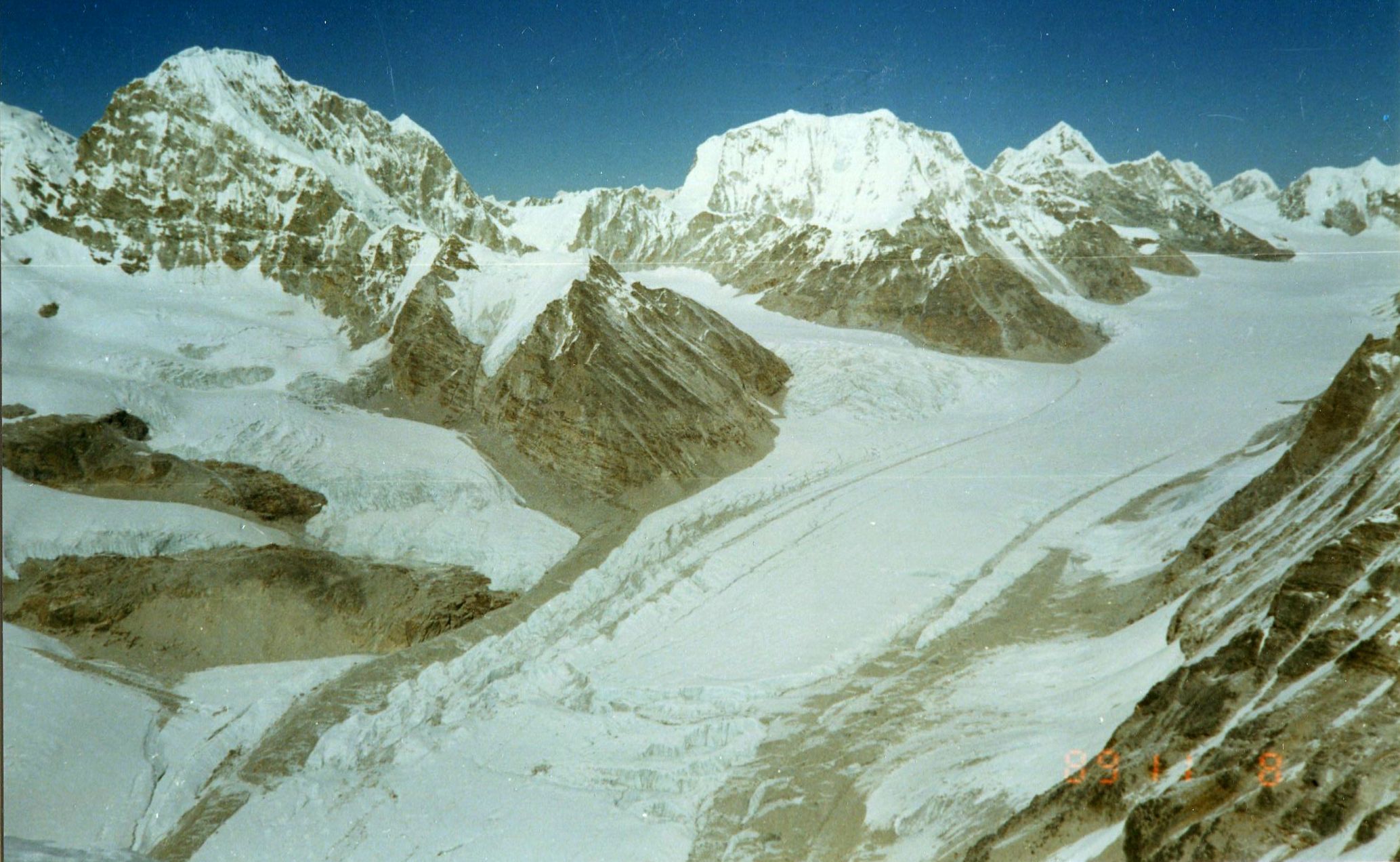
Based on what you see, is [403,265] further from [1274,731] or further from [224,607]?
[1274,731]

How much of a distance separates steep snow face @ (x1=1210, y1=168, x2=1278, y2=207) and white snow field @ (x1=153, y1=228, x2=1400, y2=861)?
126ft

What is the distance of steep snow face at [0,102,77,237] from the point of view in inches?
530

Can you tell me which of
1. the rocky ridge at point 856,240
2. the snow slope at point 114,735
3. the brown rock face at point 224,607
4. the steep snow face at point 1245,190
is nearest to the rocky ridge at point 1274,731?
the snow slope at point 114,735

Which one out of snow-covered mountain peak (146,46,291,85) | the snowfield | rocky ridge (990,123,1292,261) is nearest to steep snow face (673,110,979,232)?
the snowfield

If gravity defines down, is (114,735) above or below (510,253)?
below

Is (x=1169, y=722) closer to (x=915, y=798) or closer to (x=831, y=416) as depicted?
(x=915, y=798)

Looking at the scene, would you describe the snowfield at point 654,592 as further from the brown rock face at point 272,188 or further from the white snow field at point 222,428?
the brown rock face at point 272,188

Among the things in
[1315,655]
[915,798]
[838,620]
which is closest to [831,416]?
[838,620]

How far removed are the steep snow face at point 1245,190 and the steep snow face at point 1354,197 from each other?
15.9m
